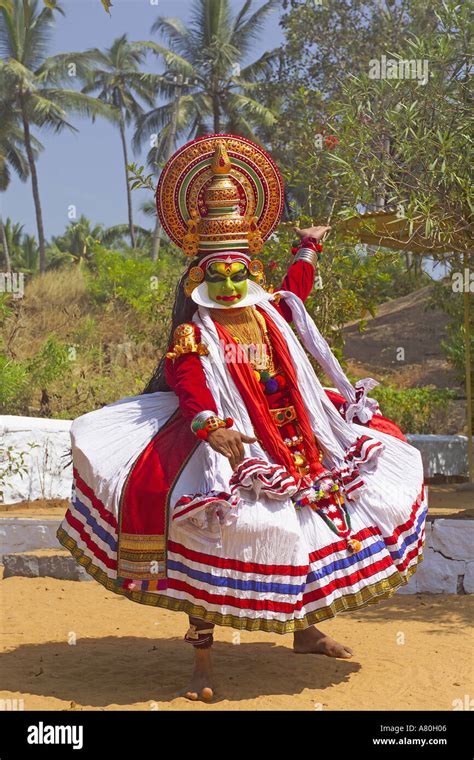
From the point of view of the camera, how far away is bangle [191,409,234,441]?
4828mm

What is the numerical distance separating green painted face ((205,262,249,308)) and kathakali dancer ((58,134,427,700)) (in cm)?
1

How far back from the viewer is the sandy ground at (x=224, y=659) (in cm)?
505

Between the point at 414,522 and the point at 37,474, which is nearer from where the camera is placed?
the point at 414,522

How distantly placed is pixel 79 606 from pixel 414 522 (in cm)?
296

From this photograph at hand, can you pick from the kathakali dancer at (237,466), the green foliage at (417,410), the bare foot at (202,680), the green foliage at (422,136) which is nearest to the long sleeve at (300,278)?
the kathakali dancer at (237,466)

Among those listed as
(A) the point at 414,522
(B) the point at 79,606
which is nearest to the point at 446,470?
(B) the point at 79,606

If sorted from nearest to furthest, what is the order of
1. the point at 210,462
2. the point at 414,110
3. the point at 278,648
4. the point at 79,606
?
the point at 210,462 → the point at 278,648 → the point at 79,606 → the point at 414,110

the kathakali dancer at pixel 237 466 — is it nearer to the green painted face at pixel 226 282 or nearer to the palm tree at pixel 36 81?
the green painted face at pixel 226 282

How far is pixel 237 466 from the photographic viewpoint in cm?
485

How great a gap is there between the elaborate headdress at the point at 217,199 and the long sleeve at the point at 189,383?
464 millimetres

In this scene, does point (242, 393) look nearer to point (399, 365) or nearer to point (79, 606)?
point (79, 606)

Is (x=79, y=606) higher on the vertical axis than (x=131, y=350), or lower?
lower

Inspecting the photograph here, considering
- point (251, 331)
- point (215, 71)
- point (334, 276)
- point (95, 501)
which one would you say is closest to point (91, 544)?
point (95, 501)

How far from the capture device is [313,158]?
10844 millimetres
